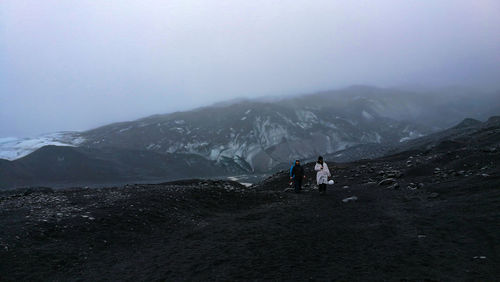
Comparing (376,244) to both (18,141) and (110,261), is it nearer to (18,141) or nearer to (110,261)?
(110,261)

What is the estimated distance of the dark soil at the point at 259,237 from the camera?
838 centimetres

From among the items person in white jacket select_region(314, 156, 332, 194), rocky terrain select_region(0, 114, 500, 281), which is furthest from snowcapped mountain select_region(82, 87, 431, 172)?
rocky terrain select_region(0, 114, 500, 281)

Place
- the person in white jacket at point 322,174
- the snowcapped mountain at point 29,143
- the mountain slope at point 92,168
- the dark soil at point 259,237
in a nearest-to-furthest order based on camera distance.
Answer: the dark soil at point 259,237, the person in white jacket at point 322,174, the mountain slope at point 92,168, the snowcapped mountain at point 29,143

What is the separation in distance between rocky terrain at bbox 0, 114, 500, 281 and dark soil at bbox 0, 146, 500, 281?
3 centimetres

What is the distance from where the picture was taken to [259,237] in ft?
37.7

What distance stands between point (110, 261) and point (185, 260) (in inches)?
87.2

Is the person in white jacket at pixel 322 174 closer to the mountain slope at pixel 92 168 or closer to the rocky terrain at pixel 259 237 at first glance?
the rocky terrain at pixel 259 237

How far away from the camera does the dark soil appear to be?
8383 mm

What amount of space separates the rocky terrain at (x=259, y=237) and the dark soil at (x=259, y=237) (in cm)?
3

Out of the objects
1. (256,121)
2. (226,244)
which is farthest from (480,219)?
(256,121)

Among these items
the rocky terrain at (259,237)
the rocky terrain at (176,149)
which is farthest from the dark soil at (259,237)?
the rocky terrain at (176,149)

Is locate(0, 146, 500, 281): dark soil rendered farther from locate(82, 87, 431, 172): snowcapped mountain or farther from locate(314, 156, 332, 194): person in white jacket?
locate(82, 87, 431, 172): snowcapped mountain

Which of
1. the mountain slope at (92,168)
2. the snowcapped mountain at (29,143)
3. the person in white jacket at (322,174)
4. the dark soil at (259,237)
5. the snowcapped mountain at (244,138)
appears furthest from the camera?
the snowcapped mountain at (244,138)

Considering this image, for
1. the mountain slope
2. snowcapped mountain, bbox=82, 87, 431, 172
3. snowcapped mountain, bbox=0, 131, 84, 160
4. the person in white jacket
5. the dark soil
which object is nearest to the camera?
the dark soil
